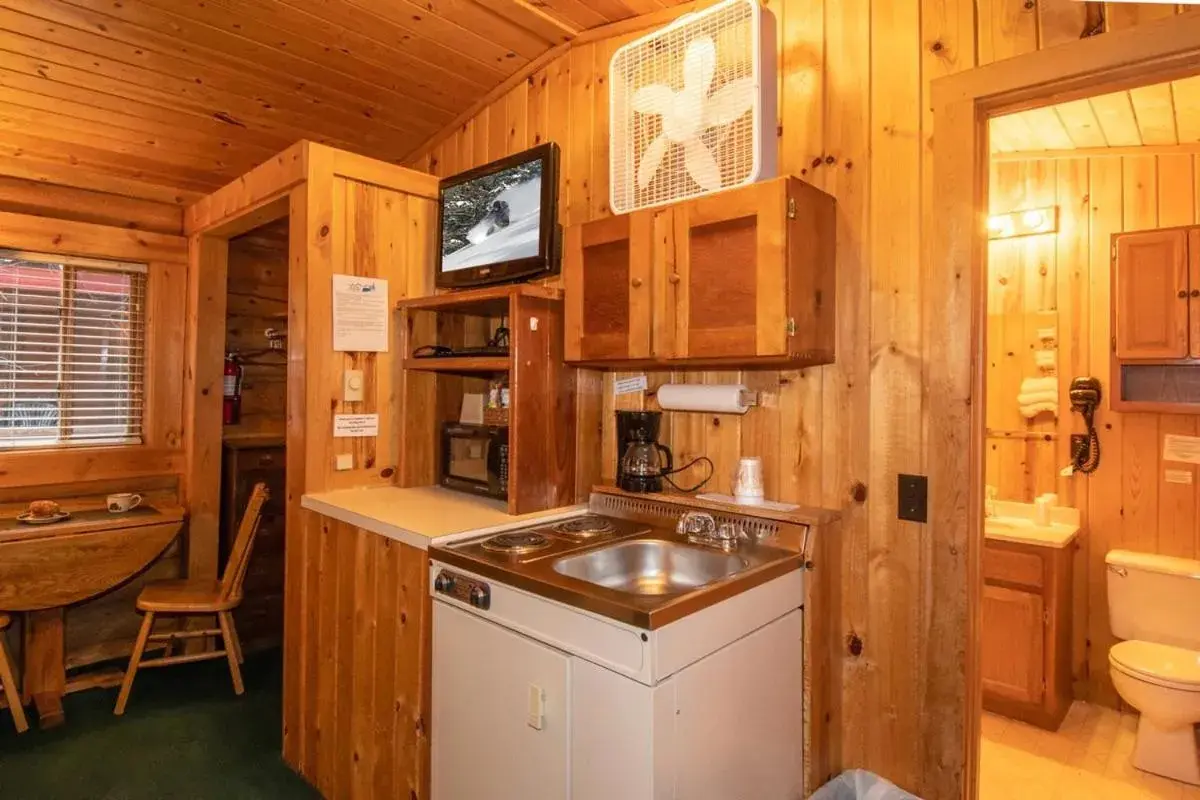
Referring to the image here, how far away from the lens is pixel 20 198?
288 cm

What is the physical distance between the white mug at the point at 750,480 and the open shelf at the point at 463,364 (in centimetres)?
78

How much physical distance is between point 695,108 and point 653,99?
6.5 inches

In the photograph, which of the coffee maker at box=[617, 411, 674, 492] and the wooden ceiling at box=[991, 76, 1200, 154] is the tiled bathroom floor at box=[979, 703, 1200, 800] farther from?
the wooden ceiling at box=[991, 76, 1200, 154]

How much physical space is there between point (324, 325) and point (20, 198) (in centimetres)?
172

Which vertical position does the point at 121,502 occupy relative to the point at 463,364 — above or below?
below

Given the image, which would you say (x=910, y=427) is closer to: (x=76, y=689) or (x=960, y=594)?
(x=960, y=594)

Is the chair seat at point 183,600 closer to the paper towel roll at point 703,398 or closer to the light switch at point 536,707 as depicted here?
the light switch at point 536,707

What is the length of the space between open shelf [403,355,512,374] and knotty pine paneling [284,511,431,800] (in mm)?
634

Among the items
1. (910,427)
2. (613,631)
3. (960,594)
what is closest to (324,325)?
(613,631)

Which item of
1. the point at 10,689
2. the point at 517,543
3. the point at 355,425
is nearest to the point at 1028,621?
the point at 517,543

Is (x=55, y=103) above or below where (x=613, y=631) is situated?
above

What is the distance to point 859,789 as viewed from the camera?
1.70 m

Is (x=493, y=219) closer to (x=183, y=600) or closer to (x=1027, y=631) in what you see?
(x=183, y=600)

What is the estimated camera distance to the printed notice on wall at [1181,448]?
2.71m
